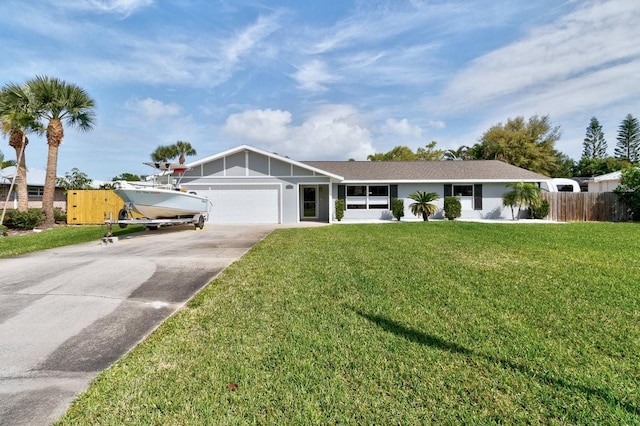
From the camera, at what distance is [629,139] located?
47.2m

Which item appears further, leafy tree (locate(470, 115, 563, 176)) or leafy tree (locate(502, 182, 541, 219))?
leafy tree (locate(470, 115, 563, 176))

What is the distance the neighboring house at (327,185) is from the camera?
17219 millimetres

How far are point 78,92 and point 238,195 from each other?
10.1 meters

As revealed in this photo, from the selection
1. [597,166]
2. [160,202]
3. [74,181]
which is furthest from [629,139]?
[74,181]

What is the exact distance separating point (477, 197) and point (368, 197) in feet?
21.8

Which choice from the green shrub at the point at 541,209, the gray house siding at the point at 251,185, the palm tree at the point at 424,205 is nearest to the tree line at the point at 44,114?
the gray house siding at the point at 251,185

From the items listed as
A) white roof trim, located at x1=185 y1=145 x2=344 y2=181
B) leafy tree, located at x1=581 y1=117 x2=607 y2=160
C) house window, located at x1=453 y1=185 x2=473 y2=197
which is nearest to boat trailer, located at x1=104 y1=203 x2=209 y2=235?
white roof trim, located at x1=185 y1=145 x2=344 y2=181

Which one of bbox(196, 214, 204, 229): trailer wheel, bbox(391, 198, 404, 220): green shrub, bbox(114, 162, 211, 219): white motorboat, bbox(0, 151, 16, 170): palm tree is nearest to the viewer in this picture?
bbox(114, 162, 211, 219): white motorboat

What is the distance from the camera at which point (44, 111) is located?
53.7 ft

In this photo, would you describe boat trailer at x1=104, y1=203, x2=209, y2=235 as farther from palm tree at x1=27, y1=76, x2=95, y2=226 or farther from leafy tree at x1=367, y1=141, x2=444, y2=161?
leafy tree at x1=367, y1=141, x2=444, y2=161

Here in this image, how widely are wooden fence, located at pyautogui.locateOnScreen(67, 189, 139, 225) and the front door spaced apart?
446 inches

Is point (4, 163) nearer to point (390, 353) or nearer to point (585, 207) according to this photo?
point (390, 353)

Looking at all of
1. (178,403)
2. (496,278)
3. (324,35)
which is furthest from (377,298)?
(324,35)

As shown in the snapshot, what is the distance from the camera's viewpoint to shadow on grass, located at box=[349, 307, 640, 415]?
228cm
